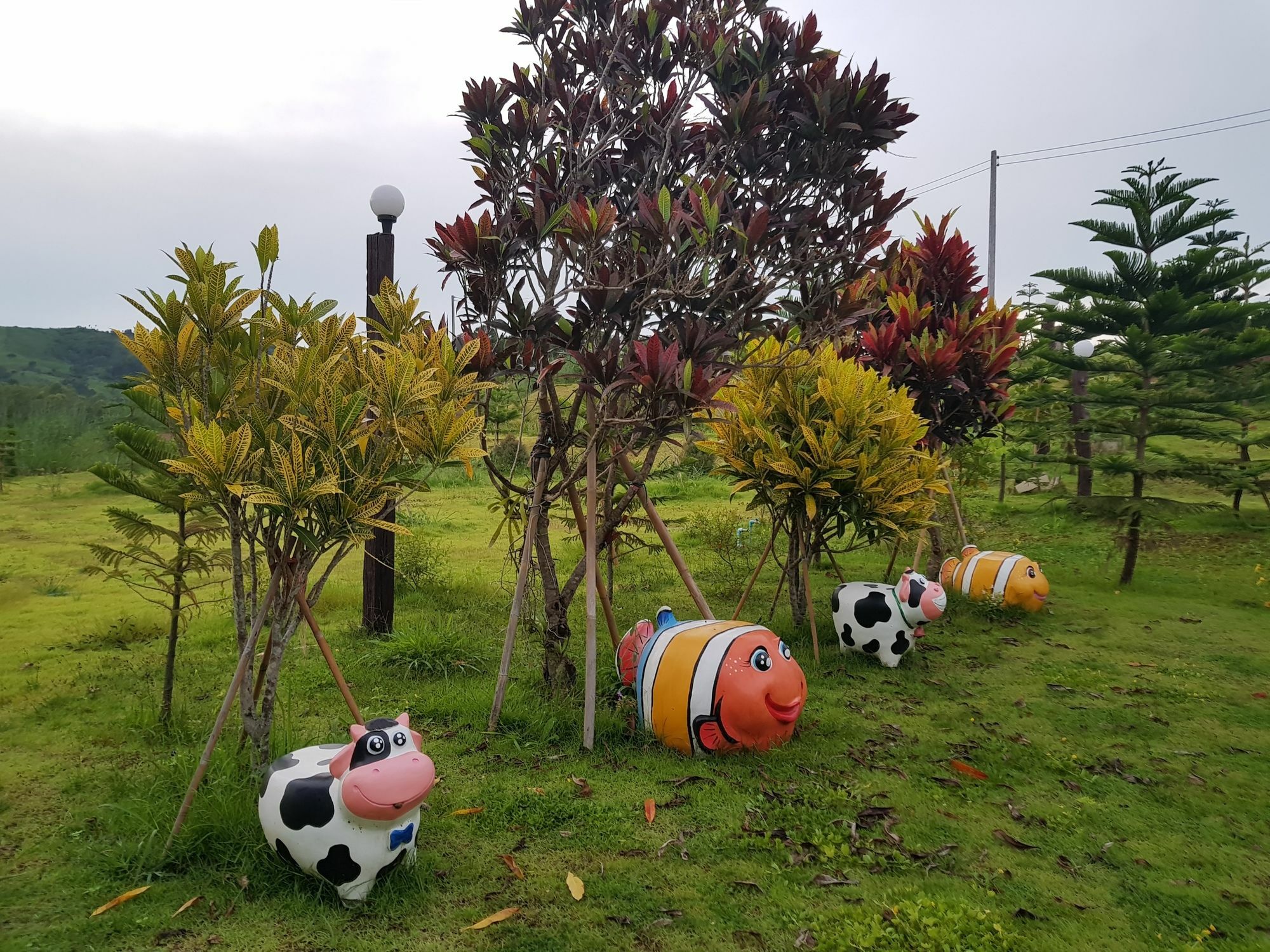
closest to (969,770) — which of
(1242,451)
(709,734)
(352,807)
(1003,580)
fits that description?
(709,734)

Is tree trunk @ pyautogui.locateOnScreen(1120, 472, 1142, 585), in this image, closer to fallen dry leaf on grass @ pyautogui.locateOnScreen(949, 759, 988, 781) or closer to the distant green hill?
fallen dry leaf on grass @ pyautogui.locateOnScreen(949, 759, 988, 781)

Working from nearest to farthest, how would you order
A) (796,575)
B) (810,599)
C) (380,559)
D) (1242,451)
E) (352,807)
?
(352,807)
(810,599)
(380,559)
(796,575)
(1242,451)

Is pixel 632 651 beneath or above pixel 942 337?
beneath

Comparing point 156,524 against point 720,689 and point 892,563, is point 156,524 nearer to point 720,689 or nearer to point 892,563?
point 720,689

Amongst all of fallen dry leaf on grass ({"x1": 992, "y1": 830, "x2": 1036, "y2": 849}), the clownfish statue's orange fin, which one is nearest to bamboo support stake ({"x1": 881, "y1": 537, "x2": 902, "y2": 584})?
the clownfish statue's orange fin

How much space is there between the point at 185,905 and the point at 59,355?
115 feet

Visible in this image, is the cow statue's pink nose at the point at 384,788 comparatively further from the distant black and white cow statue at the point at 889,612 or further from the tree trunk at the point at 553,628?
the distant black and white cow statue at the point at 889,612

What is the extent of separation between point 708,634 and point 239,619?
1972 millimetres

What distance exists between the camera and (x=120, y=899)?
2529 millimetres

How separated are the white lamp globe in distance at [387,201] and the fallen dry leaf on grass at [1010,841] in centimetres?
475

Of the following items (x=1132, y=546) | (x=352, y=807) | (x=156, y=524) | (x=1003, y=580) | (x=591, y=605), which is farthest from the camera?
(x=1132, y=546)

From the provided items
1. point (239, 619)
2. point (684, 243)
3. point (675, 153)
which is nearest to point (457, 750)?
point (239, 619)

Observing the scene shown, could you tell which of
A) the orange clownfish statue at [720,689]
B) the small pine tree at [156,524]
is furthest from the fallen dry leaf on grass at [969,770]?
the small pine tree at [156,524]

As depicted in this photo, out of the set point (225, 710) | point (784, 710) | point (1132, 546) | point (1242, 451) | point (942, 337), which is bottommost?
point (784, 710)
